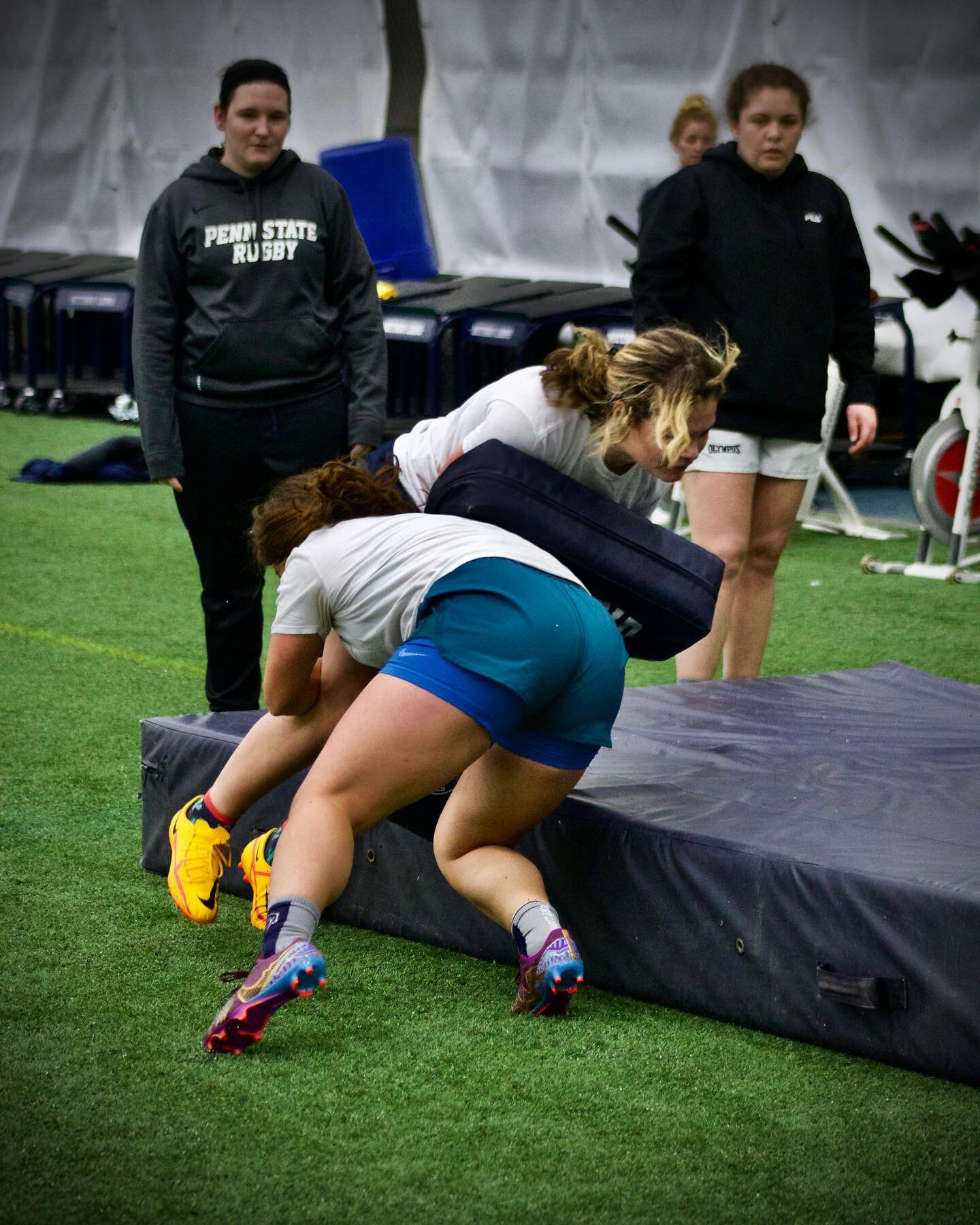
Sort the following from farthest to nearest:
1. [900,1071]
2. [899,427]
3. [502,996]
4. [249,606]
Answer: [899,427]
[249,606]
[502,996]
[900,1071]

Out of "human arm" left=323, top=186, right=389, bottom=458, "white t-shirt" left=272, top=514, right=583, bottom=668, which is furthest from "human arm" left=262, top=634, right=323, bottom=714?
"human arm" left=323, top=186, right=389, bottom=458

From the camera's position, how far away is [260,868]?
2.75 m

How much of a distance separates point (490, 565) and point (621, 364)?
47cm

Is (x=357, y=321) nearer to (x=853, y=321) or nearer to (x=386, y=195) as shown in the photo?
(x=853, y=321)

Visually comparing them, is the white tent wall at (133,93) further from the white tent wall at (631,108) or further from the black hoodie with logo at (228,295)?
the black hoodie with logo at (228,295)

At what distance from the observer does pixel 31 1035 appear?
232cm

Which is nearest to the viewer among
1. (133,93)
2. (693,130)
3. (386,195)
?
(693,130)

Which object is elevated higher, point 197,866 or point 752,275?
point 752,275

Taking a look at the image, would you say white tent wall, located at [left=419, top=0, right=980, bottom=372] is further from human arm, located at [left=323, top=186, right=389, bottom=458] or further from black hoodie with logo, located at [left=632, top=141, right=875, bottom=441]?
human arm, located at [left=323, top=186, right=389, bottom=458]

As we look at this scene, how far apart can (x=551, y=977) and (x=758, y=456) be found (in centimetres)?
181

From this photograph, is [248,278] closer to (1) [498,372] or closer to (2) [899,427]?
(1) [498,372]

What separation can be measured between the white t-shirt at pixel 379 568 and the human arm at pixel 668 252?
4.76ft

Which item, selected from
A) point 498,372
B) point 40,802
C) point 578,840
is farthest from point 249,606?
point 498,372

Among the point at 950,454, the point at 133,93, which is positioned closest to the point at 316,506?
the point at 950,454
